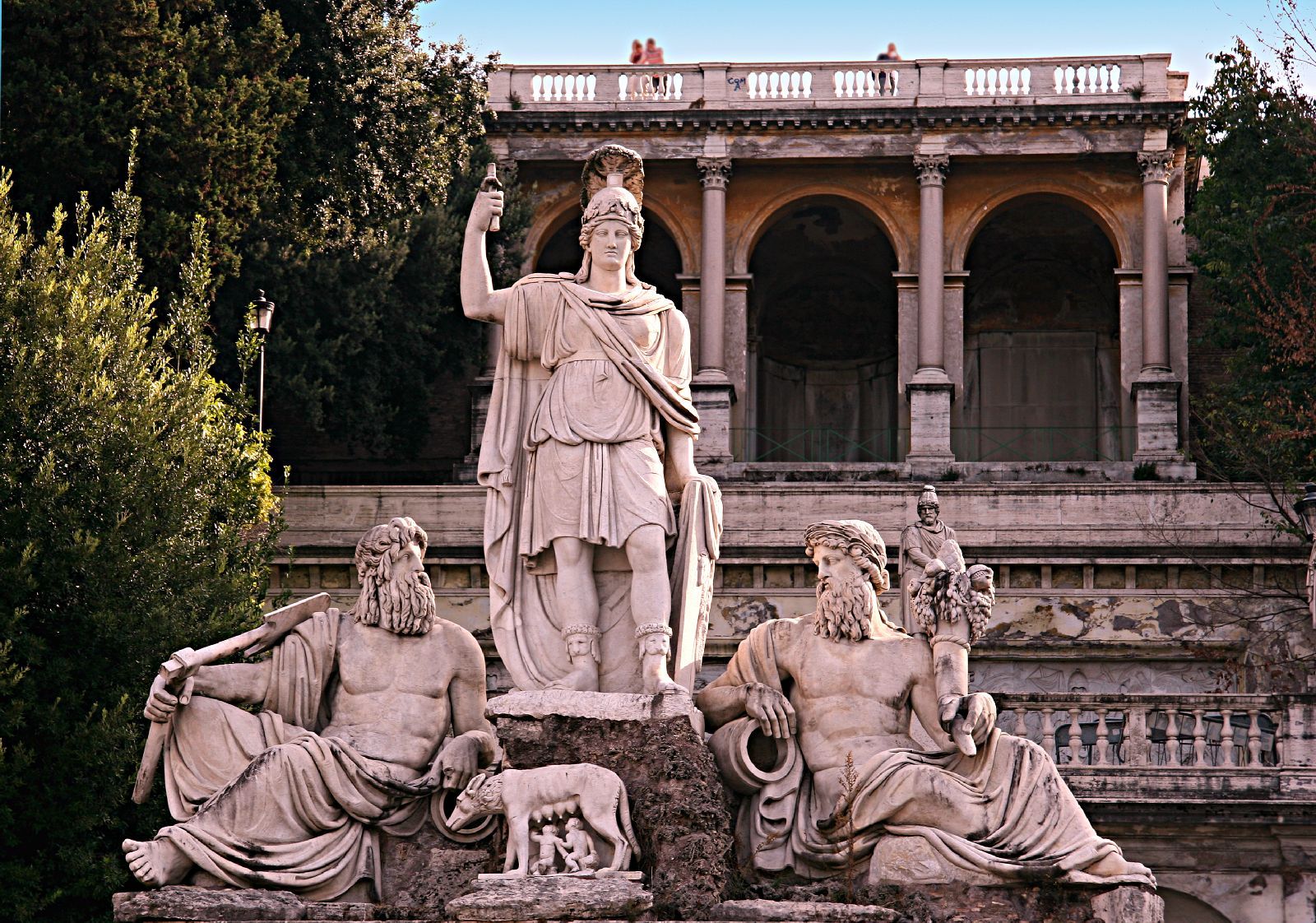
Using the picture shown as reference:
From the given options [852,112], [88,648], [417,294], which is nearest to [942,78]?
[852,112]

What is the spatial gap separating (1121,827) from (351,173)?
1744cm

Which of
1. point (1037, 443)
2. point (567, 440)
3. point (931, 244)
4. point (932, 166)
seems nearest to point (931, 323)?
point (931, 244)

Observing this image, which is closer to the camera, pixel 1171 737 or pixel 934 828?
pixel 934 828

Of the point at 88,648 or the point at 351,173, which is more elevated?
the point at 351,173

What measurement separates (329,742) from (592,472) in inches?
67.0

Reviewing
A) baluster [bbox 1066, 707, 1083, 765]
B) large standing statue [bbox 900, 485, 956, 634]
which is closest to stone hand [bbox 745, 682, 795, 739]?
baluster [bbox 1066, 707, 1083, 765]

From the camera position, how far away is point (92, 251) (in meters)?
20.2

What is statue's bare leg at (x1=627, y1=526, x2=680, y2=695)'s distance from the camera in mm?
11086

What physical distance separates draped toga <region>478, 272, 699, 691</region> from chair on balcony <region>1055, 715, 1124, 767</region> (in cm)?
804

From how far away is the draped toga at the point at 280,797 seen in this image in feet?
34.9

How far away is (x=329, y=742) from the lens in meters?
11.0

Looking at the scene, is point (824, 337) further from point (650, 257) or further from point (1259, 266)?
point (1259, 266)

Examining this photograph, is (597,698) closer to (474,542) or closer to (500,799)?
(500,799)

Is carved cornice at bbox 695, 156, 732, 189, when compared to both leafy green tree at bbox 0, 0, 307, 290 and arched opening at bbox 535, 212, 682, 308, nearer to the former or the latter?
arched opening at bbox 535, 212, 682, 308
